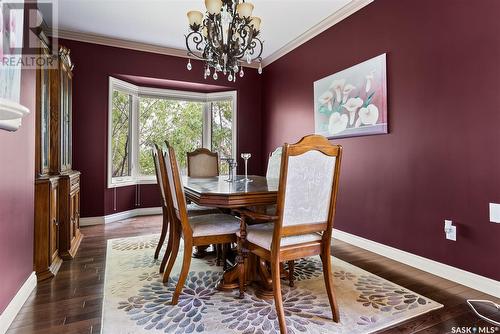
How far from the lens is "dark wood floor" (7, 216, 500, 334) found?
1.62m

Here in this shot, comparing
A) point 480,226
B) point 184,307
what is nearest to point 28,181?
point 184,307

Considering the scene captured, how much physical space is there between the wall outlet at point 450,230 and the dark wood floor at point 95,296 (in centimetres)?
35

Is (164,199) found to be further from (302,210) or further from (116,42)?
(116,42)

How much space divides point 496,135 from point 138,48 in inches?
175

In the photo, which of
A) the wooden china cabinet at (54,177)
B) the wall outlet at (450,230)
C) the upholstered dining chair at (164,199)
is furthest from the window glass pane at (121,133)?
the wall outlet at (450,230)

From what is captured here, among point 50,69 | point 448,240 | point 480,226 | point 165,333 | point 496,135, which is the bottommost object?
point 165,333

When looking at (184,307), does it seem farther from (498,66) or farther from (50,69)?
(498,66)

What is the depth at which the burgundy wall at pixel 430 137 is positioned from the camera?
2082 mm

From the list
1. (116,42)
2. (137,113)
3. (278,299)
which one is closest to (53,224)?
(278,299)

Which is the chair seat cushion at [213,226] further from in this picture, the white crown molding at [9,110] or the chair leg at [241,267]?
the white crown molding at [9,110]

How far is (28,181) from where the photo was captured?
2.01m

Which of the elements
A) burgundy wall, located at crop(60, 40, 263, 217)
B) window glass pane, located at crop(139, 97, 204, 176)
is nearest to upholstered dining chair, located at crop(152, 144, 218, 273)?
burgundy wall, located at crop(60, 40, 263, 217)

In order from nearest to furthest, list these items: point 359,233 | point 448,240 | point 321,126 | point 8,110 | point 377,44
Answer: point 8,110, point 448,240, point 377,44, point 359,233, point 321,126

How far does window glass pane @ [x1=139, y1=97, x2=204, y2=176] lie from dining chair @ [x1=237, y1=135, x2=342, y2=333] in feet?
11.7
